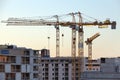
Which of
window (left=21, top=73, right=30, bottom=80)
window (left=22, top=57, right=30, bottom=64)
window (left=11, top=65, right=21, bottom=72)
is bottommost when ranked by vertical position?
window (left=21, top=73, right=30, bottom=80)

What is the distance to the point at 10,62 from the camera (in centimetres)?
4022

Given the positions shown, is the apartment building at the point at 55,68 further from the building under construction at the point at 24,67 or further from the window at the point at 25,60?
the window at the point at 25,60

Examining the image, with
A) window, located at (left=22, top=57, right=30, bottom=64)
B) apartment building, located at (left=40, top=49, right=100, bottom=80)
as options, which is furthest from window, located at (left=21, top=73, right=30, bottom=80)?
apartment building, located at (left=40, top=49, right=100, bottom=80)

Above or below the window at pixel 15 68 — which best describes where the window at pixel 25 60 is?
above

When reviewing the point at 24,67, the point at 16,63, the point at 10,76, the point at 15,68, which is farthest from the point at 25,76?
the point at 10,76

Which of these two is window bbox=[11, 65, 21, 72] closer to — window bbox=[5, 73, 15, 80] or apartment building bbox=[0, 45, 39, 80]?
apartment building bbox=[0, 45, 39, 80]

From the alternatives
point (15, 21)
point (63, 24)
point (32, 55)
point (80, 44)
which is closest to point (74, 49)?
point (80, 44)

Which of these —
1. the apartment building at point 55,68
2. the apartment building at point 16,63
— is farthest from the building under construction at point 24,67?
the apartment building at point 55,68

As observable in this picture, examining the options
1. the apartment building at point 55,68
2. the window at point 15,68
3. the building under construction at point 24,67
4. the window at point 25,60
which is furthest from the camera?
the apartment building at point 55,68

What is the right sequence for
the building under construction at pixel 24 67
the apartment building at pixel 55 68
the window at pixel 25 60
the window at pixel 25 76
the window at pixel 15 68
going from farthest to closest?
1. the apartment building at pixel 55 68
2. the window at pixel 25 60
3. the window at pixel 25 76
4. the window at pixel 15 68
5. the building under construction at pixel 24 67

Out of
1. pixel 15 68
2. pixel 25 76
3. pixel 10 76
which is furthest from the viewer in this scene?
pixel 25 76

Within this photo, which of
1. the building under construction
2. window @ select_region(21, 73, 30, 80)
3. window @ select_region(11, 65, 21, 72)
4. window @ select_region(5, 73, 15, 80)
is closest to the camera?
the building under construction

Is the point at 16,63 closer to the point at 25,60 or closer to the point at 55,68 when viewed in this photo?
the point at 25,60

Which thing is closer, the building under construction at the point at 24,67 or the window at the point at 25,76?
the building under construction at the point at 24,67
